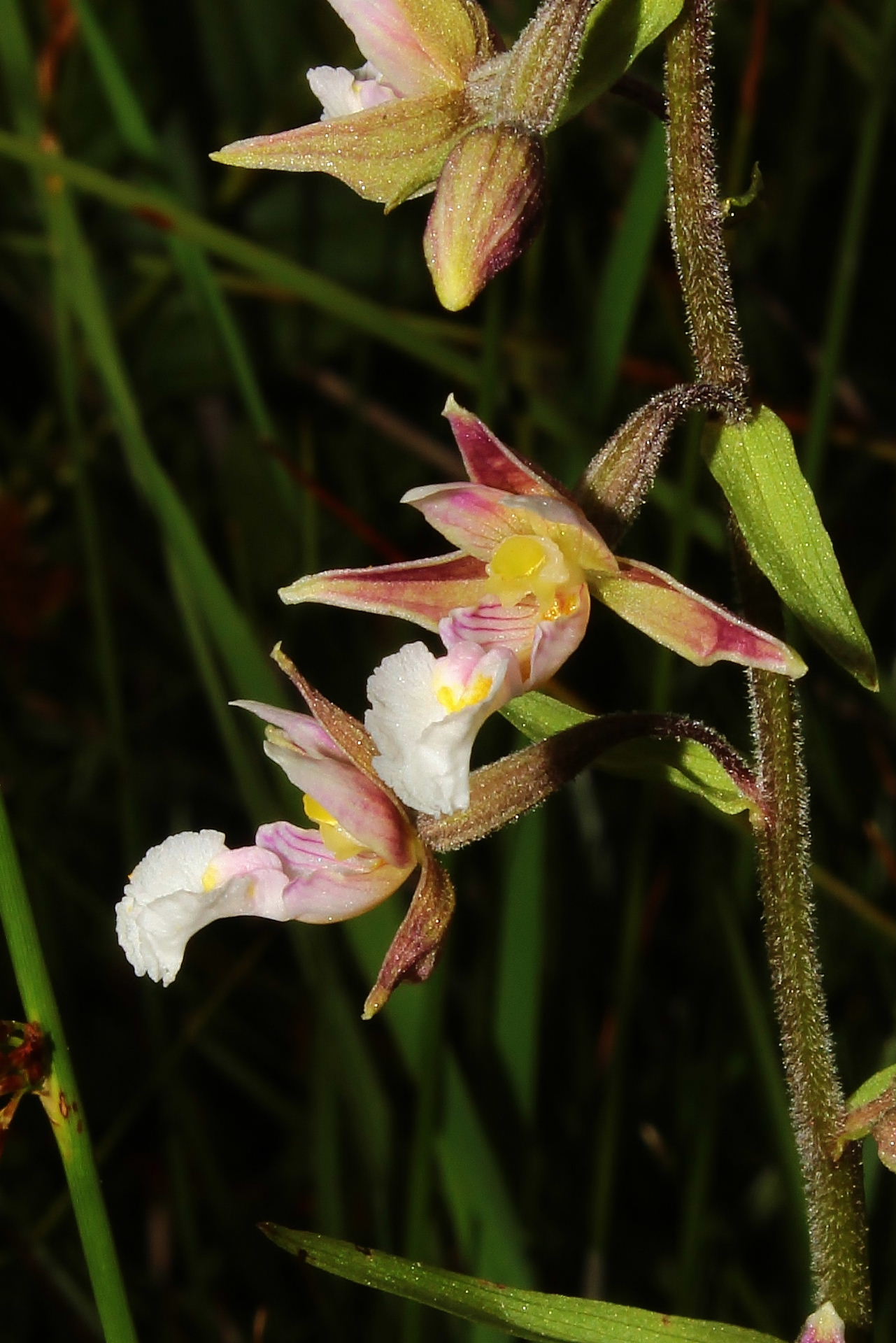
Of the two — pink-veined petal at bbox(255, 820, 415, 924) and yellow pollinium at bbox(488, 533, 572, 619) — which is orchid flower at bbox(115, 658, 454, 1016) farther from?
yellow pollinium at bbox(488, 533, 572, 619)

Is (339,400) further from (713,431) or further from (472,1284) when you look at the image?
(472,1284)

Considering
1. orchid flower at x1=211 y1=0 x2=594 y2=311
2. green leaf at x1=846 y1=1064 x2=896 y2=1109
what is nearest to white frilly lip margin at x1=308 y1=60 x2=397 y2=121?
orchid flower at x1=211 y1=0 x2=594 y2=311

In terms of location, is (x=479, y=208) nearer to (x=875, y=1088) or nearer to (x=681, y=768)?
(x=681, y=768)

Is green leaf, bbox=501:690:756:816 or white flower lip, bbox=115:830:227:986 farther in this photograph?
green leaf, bbox=501:690:756:816

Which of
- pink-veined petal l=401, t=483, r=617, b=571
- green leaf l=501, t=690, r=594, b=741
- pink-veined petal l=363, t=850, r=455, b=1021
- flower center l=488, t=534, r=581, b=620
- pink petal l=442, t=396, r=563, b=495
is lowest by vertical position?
pink-veined petal l=363, t=850, r=455, b=1021

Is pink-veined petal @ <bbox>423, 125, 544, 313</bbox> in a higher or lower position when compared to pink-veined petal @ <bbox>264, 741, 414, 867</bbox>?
higher

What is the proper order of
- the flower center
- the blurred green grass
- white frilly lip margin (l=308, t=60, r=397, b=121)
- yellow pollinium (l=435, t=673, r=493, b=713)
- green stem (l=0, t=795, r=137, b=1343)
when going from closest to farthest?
1. green stem (l=0, t=795, r=137, b=1343)
2. yellow pollinium (l=435, t=673, r=493, b=713)
3. the flower center
4. white frilly lip margin (l=308, t=60, r=397, b=121)
5. the blurred green grass
